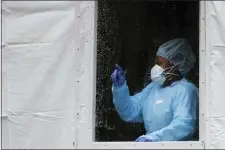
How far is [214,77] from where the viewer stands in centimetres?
257

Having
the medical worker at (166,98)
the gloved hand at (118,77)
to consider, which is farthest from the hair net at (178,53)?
the gloved hand at (118,77)

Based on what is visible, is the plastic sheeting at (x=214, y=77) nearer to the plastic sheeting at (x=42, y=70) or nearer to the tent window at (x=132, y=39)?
the tent window at (x=132, y=39)

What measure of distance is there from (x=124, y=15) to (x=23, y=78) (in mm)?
812

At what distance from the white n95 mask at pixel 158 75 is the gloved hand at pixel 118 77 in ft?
0.60

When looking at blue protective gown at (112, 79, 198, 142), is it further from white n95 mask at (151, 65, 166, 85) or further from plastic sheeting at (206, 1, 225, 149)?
plastic sheeting at (206, 1, 225, 149)

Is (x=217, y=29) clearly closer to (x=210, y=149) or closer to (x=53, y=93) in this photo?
(x=210, y=149)

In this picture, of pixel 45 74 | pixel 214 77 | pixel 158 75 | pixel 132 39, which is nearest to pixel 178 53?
pixel 158 75

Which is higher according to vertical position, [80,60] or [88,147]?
[80,60]

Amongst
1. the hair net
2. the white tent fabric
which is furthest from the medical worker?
the white tent fabric

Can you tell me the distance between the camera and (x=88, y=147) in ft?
8.22

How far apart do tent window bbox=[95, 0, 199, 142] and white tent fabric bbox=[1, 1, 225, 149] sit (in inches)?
8.9

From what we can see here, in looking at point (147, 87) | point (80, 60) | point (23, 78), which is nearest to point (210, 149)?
point (147, 87)

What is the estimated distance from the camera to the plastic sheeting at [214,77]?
8.41 ft

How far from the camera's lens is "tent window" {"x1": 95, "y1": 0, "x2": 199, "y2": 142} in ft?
9.13
